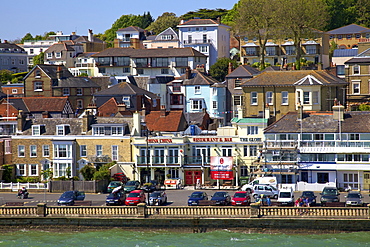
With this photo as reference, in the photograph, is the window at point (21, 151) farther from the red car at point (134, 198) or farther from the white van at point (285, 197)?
the white van at point (285, 197)

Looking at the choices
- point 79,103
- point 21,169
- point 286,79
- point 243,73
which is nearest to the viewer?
point 21,169

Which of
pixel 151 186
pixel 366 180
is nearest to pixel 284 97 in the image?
pixel 366 180

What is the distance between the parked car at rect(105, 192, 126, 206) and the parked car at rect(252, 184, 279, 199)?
998 centimetres

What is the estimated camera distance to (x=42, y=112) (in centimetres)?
8769

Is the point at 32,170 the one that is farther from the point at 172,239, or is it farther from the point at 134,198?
the point at 172,239

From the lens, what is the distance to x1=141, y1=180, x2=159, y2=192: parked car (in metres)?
61.1

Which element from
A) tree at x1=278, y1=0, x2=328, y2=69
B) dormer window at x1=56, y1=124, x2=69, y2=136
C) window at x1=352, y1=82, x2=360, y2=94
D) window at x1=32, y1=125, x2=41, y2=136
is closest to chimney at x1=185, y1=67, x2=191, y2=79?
tree at x1=278, y1=0, x2=328, y2=69

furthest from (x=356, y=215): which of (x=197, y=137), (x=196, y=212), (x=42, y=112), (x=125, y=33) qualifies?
(x=125, y=33)

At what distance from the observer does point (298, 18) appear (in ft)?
330

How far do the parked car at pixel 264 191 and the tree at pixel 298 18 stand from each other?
44626 mm

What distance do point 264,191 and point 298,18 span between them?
49.2 meters

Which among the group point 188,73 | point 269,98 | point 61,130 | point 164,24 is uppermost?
point 164,24

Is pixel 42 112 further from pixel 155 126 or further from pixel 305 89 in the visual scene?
pixel 305 89

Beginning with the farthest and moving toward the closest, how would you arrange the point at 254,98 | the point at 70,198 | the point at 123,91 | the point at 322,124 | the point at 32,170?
the point at 123,91 < the point at 254,98 < the point at 32,170 < the point at 322,124 < the point at 70,198
